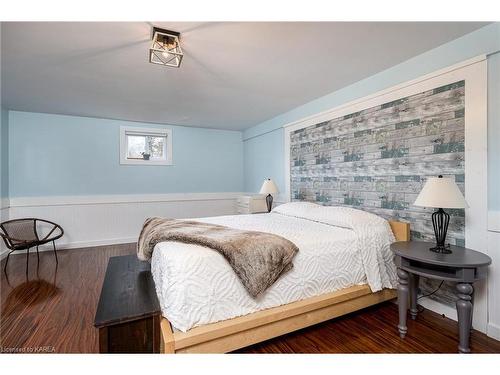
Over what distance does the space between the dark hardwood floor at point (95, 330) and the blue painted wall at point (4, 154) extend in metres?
1.58

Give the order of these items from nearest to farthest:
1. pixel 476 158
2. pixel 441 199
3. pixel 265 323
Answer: pixel 265 323
pixel 441 199
pixel 476 158

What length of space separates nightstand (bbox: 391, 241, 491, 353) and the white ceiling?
1571 millimetres

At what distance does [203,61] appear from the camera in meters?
2.24

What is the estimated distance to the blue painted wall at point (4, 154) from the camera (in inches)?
136

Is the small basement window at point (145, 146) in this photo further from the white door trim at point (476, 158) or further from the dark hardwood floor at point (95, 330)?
the white door trim at point (476, 158)

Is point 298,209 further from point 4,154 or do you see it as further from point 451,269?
point 4,154

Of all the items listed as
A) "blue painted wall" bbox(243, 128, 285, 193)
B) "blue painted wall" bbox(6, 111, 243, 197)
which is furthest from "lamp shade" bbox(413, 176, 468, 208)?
"blue painted wall" bbox(6, 111, 243, 197)

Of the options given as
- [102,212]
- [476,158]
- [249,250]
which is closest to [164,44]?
[249,250]

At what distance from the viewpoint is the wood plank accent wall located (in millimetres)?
1952

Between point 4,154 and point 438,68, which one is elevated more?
point 438,68

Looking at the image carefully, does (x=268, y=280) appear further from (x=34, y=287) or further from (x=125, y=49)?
(x=34, y=287)

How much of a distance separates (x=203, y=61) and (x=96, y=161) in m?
2.97

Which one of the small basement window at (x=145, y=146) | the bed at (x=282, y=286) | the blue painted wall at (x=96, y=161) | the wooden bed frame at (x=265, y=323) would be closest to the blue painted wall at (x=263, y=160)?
the blue painted wall at (x=96, y=161)
